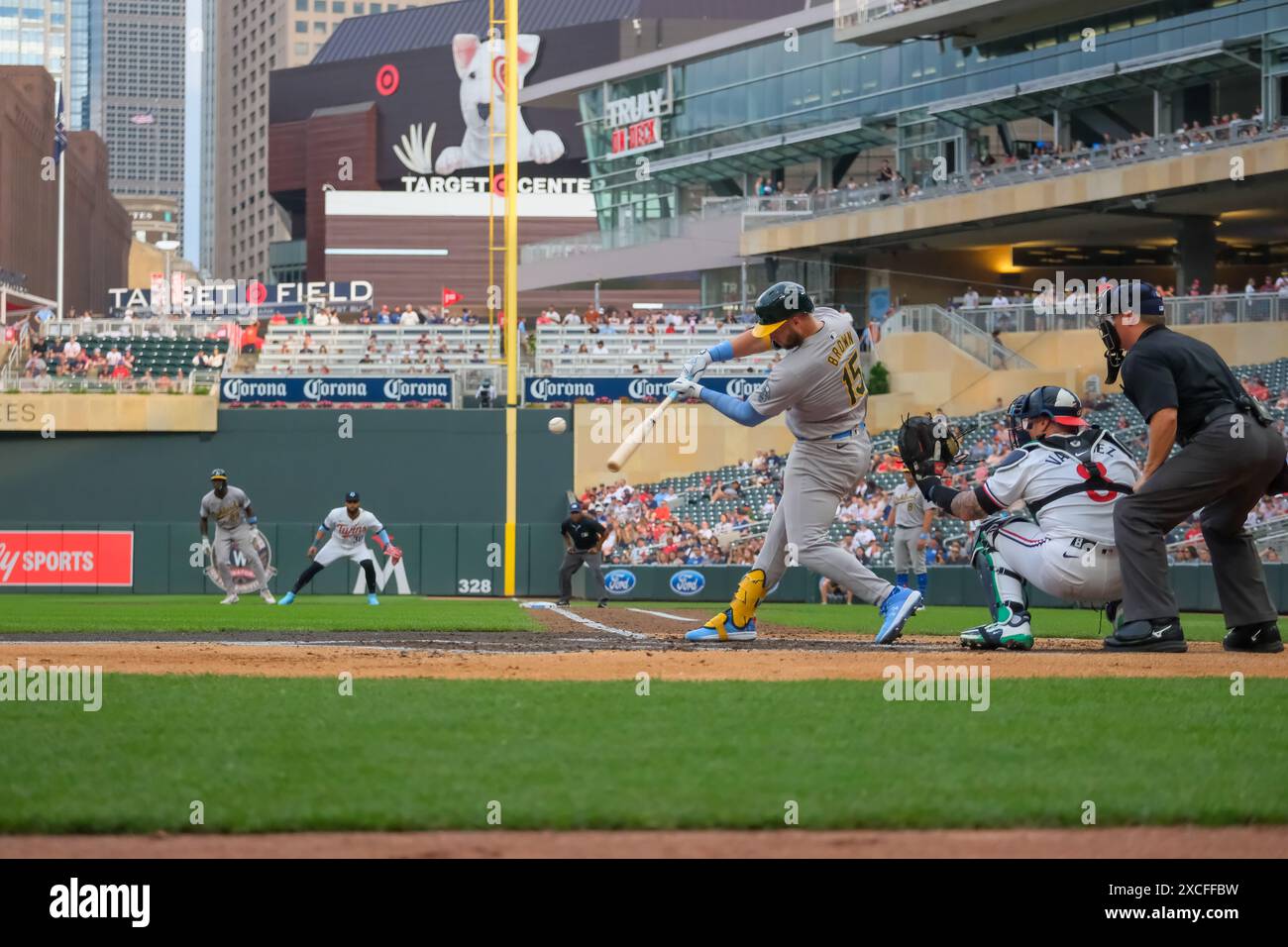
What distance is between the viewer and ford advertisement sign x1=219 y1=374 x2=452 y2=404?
3675 centimetres

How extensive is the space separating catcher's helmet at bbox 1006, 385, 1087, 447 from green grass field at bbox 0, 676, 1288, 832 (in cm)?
277

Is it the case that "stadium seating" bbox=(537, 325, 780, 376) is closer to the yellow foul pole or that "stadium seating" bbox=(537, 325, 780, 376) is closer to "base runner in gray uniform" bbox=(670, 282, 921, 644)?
the yellow foul pole

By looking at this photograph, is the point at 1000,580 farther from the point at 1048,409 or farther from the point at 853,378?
the point at 853,378

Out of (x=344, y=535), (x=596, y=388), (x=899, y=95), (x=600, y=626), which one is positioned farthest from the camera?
(x=899, y=95)

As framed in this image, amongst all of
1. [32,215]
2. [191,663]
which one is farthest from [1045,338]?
[32,215]

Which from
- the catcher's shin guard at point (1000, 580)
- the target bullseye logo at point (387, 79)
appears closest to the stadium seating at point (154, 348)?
the catcher's shin guard at point (1000, 580)

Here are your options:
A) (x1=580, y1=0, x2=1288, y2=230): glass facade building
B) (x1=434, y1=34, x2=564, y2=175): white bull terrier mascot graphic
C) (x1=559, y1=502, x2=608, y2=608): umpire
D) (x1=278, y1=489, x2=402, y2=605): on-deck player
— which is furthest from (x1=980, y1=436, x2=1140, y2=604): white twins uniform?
(x1=434, y1=34, x2=564, y2=175): white bull terrier mascot graphic

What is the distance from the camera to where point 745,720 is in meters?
6.56

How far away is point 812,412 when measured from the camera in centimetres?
1023

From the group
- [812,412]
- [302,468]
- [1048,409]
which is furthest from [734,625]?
[302,468]

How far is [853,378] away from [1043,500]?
139 cm

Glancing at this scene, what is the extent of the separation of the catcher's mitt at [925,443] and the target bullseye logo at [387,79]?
319 feet

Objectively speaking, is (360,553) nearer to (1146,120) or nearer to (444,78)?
(1146,120)
